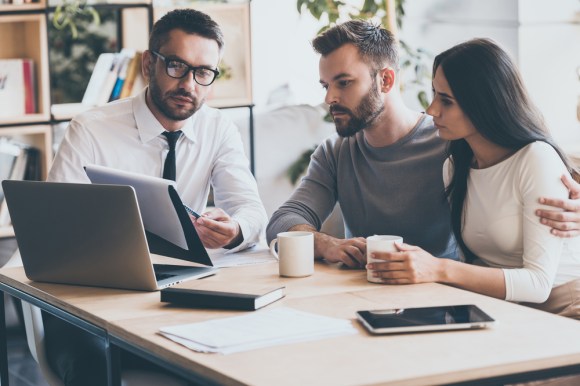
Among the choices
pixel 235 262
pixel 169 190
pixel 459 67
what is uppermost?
pixel 459 67

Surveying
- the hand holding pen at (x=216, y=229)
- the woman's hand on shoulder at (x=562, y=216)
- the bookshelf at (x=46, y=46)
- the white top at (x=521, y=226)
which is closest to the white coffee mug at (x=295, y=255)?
the hand holding pen at (x=216, y=229)

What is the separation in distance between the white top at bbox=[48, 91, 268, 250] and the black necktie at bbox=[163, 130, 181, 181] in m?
0.02

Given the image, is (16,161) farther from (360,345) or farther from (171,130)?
(360,345)

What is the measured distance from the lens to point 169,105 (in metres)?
2.71

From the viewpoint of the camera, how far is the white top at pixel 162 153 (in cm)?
271

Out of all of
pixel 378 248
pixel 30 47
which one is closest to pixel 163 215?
pixel 378 248

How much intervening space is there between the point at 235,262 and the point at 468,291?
64 cm

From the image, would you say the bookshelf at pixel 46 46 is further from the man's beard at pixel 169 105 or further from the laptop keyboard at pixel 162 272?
the laptop keyboard at pixel 162 272

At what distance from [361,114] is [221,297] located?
3.10 ft

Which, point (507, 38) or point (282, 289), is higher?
point (507, 38)

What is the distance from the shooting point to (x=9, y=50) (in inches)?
160

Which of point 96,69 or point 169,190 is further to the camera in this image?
point 96,69

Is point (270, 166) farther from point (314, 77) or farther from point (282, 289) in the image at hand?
point (282, 289)

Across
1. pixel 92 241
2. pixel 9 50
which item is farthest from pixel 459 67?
pixel 9 50
